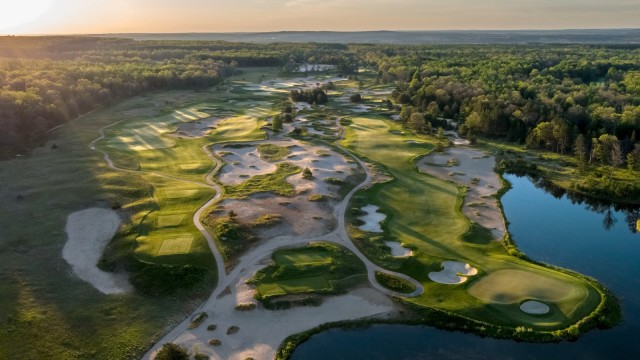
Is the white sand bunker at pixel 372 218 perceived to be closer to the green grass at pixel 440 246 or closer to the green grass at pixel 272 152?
the green grass at pixel 440 246

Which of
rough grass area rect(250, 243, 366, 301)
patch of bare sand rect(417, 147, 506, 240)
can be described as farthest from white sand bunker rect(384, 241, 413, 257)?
patch of bare sand rect(417, 147, 506, 240)

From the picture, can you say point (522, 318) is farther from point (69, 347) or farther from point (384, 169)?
point (384, 169)

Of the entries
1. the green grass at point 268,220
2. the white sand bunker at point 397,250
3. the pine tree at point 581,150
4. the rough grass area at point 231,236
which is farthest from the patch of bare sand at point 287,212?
the pine tree at point 581,150

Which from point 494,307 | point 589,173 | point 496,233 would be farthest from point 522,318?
point 589,173

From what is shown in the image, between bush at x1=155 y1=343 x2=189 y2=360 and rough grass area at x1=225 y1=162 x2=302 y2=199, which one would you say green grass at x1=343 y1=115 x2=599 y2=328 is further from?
bush at x1=155 y1=343 x2=189 y2=360

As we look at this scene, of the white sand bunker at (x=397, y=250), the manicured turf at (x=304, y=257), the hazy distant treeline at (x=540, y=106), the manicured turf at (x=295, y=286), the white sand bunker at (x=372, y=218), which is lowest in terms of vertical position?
the manicured turf at (x=295, y=286)

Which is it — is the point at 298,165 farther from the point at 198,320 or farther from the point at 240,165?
the point at 198,320
